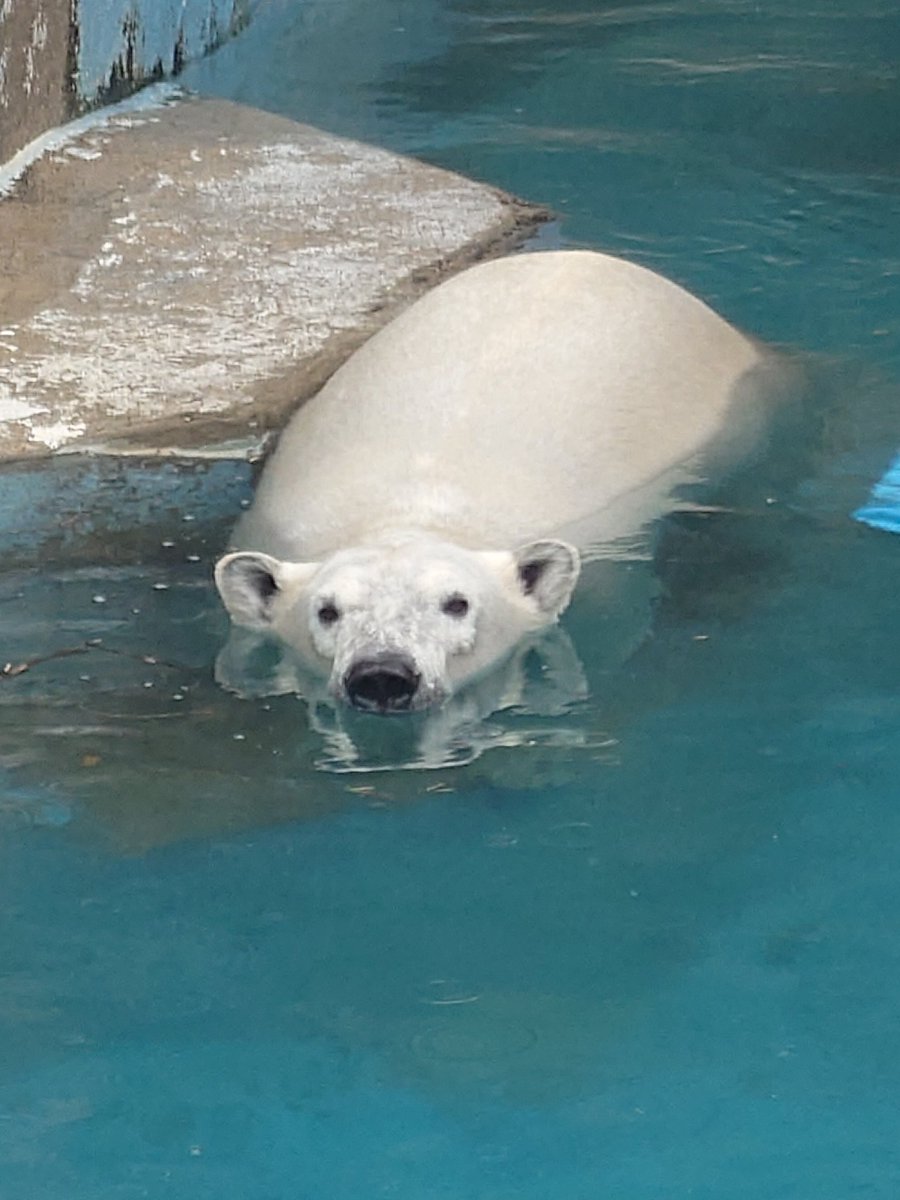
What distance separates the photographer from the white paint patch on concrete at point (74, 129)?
7293mm

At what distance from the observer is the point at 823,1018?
11.4 ft

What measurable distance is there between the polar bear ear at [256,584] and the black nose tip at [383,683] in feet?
1.53

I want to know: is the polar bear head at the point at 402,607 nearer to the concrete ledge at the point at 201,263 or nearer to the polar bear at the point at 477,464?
the polar bear at the point at 477,464

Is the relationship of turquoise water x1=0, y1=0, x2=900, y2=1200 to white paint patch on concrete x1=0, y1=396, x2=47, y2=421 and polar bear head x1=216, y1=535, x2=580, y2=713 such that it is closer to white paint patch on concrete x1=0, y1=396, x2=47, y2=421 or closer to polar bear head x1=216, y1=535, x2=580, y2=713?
polar bear head x1=216, y1=535, x2=580, y2=713

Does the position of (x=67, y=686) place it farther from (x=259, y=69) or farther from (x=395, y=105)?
(x=259, y=69)

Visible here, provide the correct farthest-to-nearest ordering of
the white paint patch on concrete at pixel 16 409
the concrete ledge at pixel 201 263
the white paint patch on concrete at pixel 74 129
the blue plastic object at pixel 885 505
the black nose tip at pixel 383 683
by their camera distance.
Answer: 1. the white paint patch on concrete at pixel 74 129
2. the concrete ledge at pixel 201 263
3. the white paint patch on concrete at pixel 16 409
4. the blue plastic object at pixel 885 505
5. the black nose tip at pixel 383 683

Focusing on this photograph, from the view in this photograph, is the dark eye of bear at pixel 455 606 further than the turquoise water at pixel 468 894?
Yes

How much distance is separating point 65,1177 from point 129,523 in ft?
7.74

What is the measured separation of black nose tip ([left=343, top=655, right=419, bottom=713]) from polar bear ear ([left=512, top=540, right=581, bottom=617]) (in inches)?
19.7

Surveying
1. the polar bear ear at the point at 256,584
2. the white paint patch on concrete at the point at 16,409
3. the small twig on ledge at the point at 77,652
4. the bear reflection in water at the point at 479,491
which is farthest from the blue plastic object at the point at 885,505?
the white paint patch on concrete at the point at 16,409

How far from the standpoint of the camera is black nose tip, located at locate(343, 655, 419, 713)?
4324 millimetres

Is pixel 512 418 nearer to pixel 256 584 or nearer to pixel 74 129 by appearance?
pixel 256 584

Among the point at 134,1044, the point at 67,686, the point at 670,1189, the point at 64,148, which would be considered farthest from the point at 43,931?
the point at 64,148

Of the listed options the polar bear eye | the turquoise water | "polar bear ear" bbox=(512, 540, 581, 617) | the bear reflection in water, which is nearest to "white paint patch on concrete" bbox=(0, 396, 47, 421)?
the turquoise water
